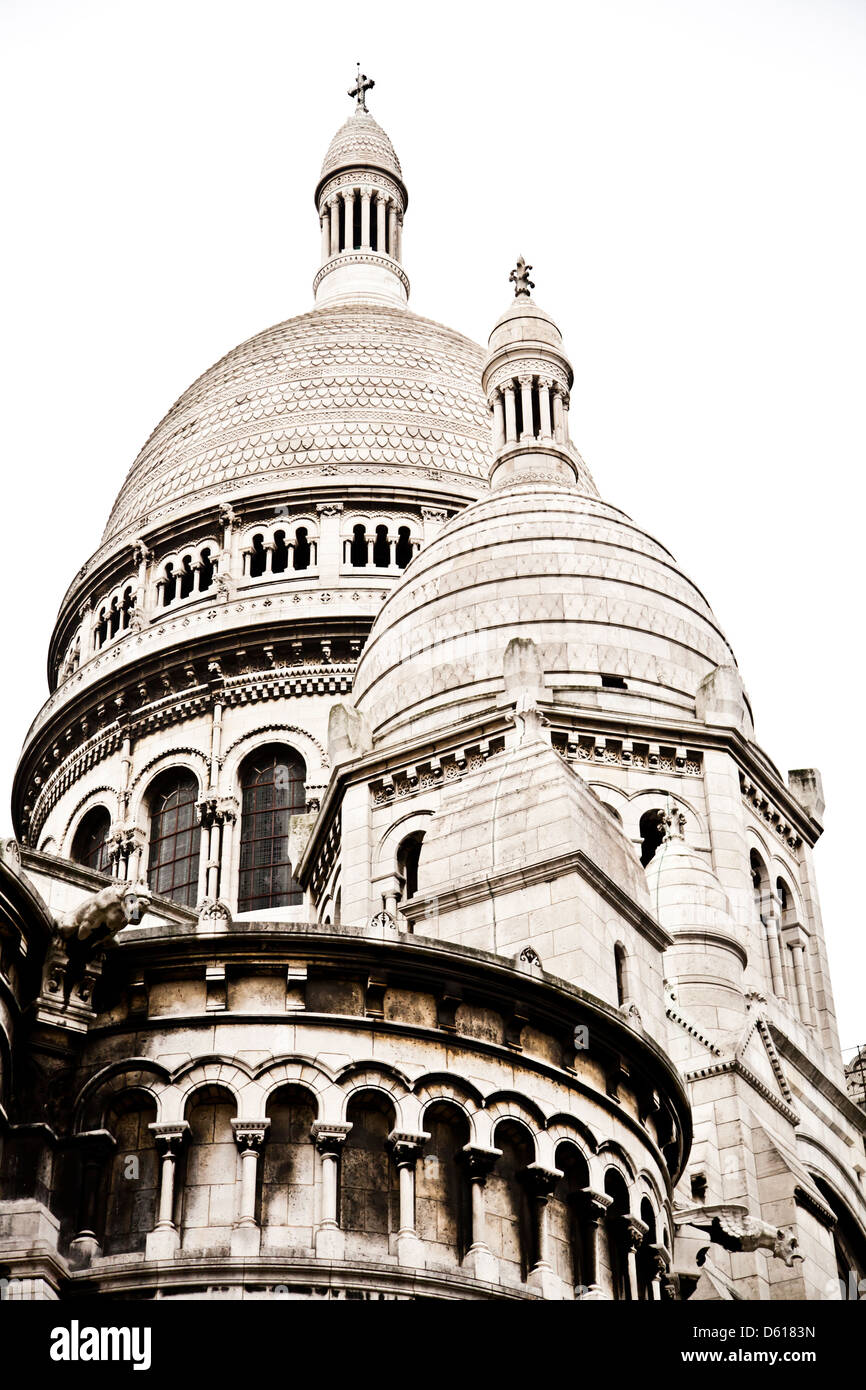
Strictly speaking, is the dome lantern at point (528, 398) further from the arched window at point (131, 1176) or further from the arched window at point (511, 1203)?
the arched window at point (131, 1176)

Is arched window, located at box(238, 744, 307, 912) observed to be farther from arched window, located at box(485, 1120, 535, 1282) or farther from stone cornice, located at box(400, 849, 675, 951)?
arched window, located at box(485, 1120, 535, 1282)

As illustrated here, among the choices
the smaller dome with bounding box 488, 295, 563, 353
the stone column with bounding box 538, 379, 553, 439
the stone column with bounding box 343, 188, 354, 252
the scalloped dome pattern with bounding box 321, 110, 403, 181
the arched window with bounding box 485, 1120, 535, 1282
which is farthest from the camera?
the scalloped dome pattern with bounding box 321, 110, 403, 181

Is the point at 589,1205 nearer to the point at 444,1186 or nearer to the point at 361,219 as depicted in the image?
the point at 444,1186

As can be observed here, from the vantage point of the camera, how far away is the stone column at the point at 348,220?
79.6m

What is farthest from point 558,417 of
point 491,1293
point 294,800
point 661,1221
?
point 491,1293

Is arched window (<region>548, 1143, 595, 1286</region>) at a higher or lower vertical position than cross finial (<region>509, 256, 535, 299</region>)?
lower

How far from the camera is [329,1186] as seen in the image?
23.4 metres

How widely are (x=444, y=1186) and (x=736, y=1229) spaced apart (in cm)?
692

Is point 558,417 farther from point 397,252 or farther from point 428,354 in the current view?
point 397,252

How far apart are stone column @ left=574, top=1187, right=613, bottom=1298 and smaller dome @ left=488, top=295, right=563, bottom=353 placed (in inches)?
1189

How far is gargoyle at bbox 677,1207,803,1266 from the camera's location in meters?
29.5

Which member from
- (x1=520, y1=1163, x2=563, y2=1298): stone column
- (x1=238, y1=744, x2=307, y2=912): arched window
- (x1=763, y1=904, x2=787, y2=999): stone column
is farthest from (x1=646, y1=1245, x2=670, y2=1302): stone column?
(x1=238, y1=744, x2=307, y2=912): arched window

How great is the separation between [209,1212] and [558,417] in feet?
100

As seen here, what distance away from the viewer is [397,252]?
8038cm
